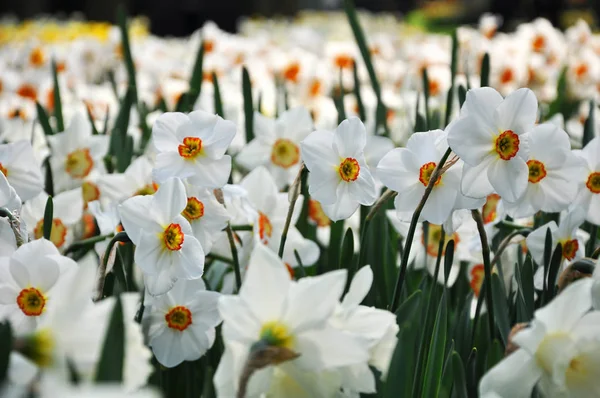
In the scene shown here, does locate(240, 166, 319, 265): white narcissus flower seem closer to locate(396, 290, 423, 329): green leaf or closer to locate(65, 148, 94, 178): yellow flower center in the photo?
locate(396, 290, 423, 329): green leaf

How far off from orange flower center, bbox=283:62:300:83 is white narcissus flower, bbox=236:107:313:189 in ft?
6.10

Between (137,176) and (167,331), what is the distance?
1.60 feet

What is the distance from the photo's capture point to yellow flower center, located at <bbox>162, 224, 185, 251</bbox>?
106 cm

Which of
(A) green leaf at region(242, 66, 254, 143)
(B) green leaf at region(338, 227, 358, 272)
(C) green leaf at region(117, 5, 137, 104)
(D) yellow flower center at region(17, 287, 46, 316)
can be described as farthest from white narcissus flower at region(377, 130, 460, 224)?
(C) green leaf at region(117, 5, 137, 104)

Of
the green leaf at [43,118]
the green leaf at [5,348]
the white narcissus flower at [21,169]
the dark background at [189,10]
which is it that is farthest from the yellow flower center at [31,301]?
the dark background at [189,10]

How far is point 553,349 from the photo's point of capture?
807mm

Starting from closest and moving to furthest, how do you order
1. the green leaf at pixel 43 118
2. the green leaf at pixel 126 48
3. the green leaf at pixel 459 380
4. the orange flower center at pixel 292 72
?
1. the green leaf at pixel 459 380
2. the green leaf at pixel 43 118
3. the green leaf at pixel 126 48
4. the orange flower center at pixel 292 72

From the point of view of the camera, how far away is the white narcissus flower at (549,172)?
112 centimetres

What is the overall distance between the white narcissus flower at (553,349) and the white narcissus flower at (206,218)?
1.59 ft

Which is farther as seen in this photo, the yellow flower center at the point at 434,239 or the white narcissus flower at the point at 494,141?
the yellow flower center at the point at 434,239

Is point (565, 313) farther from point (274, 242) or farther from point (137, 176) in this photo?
point (137, 176)

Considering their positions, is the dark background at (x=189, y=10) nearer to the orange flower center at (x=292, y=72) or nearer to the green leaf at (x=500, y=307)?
the orange flower center at (x=292, y=72)

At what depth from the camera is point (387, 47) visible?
4746 mm

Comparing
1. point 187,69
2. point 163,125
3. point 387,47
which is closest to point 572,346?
point 163,125
